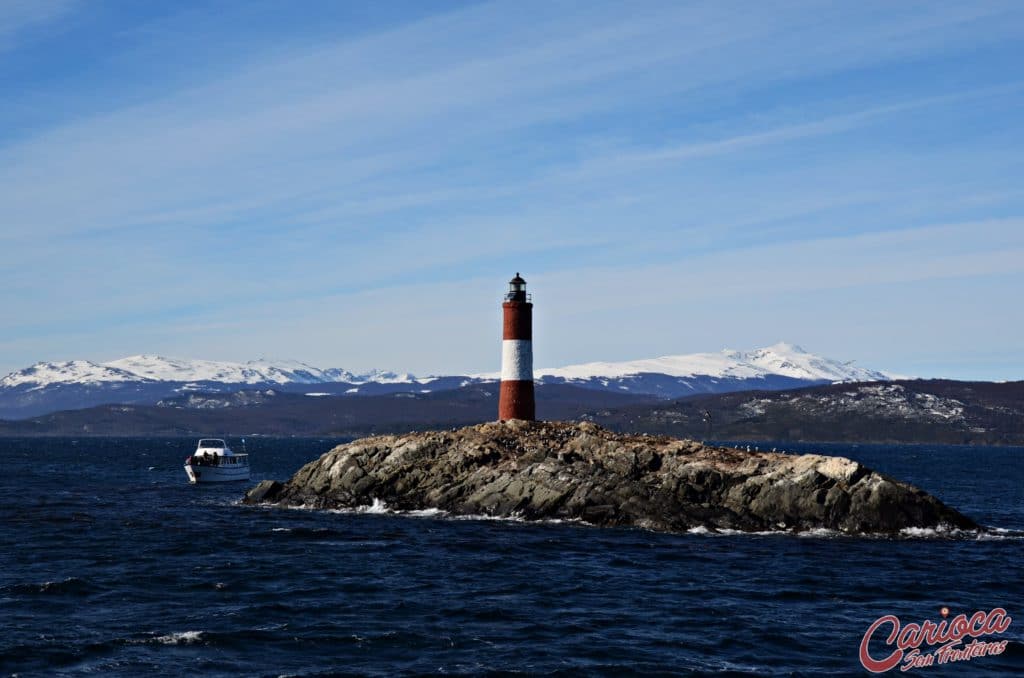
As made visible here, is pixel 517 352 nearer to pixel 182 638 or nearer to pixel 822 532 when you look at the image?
pixel 822 532

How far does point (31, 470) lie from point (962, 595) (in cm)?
12859

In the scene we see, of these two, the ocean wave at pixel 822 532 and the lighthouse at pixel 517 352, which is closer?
the ocean wave at pixel 822 532

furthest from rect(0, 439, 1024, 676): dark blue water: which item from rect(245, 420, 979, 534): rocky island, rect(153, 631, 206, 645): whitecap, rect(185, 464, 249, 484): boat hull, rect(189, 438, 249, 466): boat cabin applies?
rect(189, 438, 249, 466): boat cabin

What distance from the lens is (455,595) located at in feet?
147

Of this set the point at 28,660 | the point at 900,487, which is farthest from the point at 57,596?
the point at 900,487

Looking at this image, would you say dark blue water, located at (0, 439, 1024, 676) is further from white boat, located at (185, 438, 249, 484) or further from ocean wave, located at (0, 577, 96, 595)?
white boat, located at (185, 438, 249, 484)

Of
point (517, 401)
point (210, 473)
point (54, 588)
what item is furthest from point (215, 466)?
point (54, 588)

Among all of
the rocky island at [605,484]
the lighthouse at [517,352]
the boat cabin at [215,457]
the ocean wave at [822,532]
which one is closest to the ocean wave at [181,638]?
the ocean wave at [822,532]

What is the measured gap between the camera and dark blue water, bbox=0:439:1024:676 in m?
34.3

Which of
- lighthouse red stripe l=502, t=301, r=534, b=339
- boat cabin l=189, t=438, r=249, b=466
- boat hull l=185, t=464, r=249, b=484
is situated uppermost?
lighthouse red stripe l=502, t=301, r=534, b=339

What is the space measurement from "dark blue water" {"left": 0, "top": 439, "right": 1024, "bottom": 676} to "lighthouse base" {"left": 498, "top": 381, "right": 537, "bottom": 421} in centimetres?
1792

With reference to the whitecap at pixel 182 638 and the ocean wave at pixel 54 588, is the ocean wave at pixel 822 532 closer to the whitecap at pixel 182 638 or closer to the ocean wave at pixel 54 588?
the ocean wave at pixel 54 588

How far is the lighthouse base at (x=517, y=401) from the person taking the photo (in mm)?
88375

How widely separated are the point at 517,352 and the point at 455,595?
44554mm
